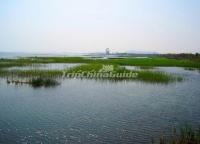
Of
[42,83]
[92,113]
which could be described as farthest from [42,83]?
[92,113]

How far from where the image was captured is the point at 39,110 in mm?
14289

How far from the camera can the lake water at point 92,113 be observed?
1036 cm

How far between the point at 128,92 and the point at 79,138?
10.8 meters

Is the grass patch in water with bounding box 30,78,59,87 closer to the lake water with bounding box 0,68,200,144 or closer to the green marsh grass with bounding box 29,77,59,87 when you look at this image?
the green marsh grass with bounding box 29,77,59,87

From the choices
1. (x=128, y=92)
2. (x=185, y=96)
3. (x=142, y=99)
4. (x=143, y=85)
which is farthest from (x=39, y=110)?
(x=143, y=85)

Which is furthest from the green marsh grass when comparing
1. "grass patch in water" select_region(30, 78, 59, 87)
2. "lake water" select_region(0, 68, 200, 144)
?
"lake water" select_region(0, 68, 200, 144)

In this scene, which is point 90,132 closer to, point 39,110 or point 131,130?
point 131,130

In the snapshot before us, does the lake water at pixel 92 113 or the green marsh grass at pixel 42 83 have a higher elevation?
the green marsh grass at pixel 42 83

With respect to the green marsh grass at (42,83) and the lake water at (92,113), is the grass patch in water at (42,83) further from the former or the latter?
the lake water at (92,113)

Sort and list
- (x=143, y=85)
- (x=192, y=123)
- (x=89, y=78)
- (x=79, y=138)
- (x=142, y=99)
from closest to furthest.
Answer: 1. (x=79, y=138)
2. (x=192, y=123)
3. (x=142, y=99)
4. (x=143, y=85)
5. (x=89, y=78)

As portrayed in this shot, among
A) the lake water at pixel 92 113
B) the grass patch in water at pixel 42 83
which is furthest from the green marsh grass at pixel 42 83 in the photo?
the lake water at pixel 92 113

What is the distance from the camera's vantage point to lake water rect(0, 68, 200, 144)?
10359mm

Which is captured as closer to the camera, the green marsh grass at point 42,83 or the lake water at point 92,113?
the lake water at point 92,113

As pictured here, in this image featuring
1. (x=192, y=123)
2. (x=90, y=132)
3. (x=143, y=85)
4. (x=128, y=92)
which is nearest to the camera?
(x=90, y=132)
